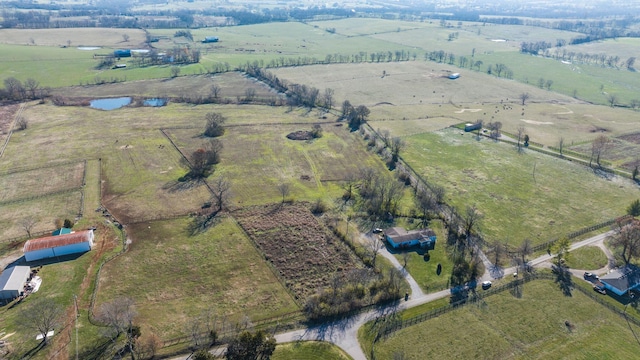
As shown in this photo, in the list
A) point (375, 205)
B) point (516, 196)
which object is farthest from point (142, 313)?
point (516, 196)

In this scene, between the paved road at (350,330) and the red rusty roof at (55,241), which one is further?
the red rusty roof at (55,241)

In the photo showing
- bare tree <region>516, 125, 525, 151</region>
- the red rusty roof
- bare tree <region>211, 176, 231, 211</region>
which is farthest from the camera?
bare tree <region>516, 125, 525, 151</region>

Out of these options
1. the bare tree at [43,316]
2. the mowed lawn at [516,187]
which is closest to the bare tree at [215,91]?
the mowed lawn at [516,187]

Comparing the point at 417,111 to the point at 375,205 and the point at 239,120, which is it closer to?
the point at 239,120

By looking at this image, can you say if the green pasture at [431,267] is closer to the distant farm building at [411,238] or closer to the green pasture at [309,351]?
the distant farm building at [411,238]

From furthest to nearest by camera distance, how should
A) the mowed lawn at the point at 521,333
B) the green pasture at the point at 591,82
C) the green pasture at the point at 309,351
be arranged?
the green pasture at the point at 591,82 → the mowed lawn at the point at 521,333 → the green pasture at the point at 309,351

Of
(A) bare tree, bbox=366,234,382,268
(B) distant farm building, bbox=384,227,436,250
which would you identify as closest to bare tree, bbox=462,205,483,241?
(B) distant farm building, bbox=384,227,436,250

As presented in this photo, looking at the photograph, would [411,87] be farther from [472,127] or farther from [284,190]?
[284,190]

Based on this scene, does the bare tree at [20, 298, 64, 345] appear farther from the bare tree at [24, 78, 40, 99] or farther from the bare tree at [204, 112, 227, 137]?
the bare tree at [24, 78, 40, 99]
